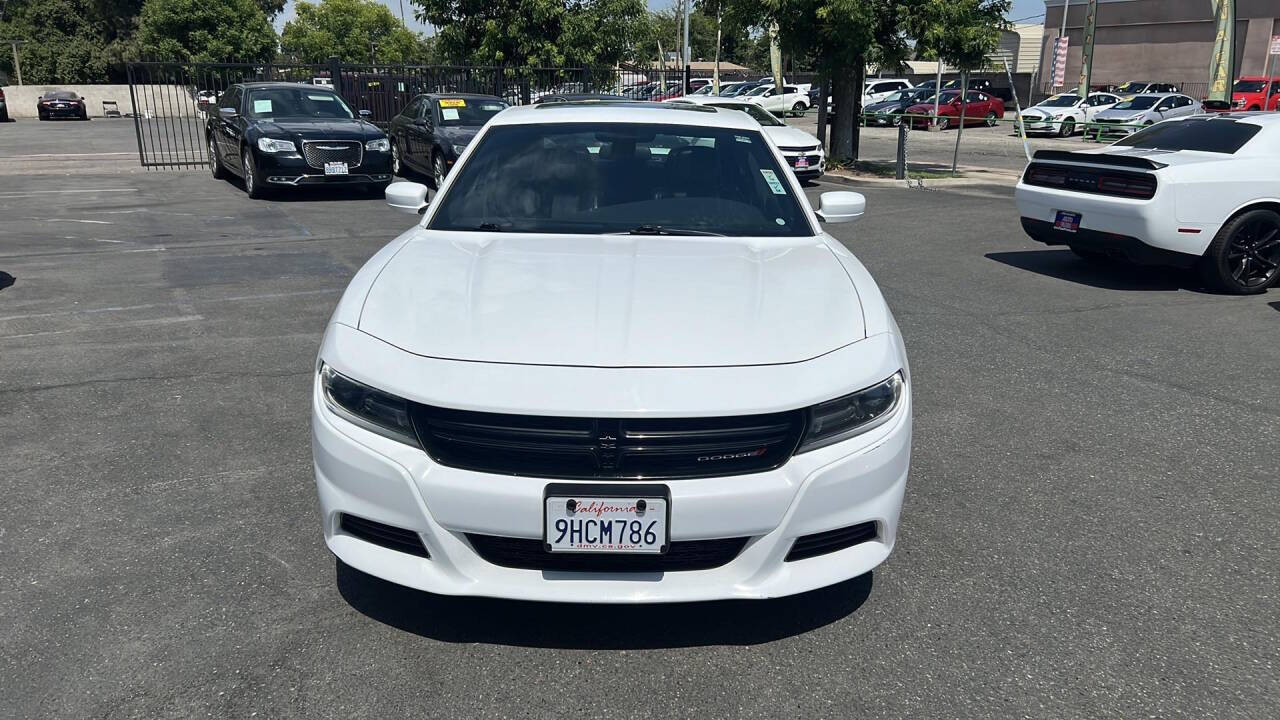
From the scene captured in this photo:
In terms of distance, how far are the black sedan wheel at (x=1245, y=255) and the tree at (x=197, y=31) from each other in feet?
183

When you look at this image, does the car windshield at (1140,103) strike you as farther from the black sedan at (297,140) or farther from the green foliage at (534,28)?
the black sedan at (297,140)

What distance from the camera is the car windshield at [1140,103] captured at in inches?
1252

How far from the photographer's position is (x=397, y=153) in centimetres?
1736

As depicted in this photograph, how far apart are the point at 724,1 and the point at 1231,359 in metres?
15.4

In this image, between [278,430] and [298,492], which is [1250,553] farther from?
[278,430]

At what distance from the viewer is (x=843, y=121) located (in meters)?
20.7

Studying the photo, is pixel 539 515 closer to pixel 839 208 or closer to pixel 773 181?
pixel 773 181

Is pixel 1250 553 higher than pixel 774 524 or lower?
lower

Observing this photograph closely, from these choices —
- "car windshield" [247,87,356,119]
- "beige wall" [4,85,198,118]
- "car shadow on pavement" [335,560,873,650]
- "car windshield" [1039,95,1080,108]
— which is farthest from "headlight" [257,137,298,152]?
"beige wall" [4,85,198,118]

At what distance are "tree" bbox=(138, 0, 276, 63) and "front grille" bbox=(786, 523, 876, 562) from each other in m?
58.8

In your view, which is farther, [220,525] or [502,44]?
[502,44]

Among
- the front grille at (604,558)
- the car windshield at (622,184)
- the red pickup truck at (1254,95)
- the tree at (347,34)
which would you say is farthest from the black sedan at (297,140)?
the tree at (347,34)

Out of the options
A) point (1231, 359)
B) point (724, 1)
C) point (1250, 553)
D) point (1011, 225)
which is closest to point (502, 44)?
point (724, 1)

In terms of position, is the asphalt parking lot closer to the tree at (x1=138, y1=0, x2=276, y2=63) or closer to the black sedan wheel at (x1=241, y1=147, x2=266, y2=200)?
the black sedan wheel at (x1=241, y1=147, x2=266, y2=200)
